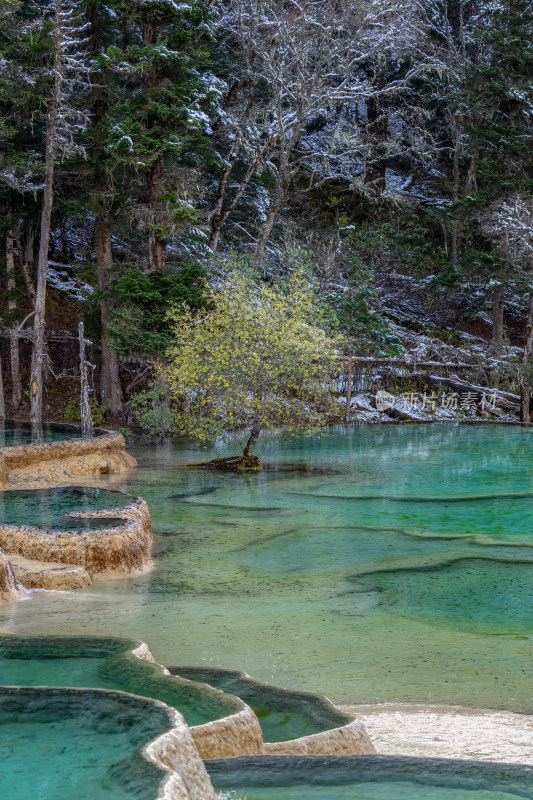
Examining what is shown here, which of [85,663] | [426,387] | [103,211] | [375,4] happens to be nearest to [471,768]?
[85,663]

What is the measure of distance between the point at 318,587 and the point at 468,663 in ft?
7.99

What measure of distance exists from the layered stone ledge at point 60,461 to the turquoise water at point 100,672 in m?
7.79

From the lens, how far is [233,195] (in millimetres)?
27438

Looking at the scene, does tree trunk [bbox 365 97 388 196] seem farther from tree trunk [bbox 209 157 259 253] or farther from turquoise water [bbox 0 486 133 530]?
turquoise water [bbox 0 486 133 530]

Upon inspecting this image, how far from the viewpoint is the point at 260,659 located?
653cm

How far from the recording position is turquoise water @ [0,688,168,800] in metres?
3.23

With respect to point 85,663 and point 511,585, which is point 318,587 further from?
point 85,663

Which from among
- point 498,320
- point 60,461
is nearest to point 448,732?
point 60,461

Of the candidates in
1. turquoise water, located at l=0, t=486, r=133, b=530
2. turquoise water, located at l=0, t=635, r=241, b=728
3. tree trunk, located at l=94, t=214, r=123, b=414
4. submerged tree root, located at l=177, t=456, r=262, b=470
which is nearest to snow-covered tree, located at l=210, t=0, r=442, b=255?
tree trunk, located at l=94, t=214, r=123, b=414

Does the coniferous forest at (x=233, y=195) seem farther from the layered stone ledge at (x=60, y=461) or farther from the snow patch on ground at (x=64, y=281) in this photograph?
the layered stone ledge at (x=60, y=461)

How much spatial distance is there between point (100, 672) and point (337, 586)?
405cm

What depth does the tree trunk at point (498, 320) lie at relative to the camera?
27547 mm

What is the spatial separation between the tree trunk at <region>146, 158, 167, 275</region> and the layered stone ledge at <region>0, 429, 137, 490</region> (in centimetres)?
643

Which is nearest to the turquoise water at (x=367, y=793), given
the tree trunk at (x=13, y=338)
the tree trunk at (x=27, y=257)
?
the tree trunk at (x=13, y=338)
